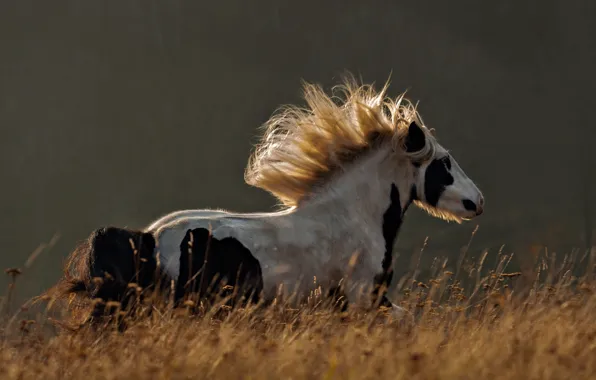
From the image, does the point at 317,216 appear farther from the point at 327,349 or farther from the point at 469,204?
the point at 327,349

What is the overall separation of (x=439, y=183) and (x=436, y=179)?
6 cm

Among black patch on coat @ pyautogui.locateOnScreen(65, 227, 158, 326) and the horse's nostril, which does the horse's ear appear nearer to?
the horse's nostril

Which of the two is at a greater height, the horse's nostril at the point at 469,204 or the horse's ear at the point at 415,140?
the horse's ear at the point at 415,140

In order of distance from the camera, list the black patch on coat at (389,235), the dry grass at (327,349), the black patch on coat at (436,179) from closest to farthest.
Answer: the dry grass at (327,349) → the black patch on coat at (389,235) → the black patch on coat at (436,179)

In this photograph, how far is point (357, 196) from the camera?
8.41m

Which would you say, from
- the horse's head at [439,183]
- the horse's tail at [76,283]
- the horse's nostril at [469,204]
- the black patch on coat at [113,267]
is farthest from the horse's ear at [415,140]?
the horse's tail at [76,283]

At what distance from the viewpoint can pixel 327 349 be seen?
5.61m

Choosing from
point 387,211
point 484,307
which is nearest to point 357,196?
point 387,211

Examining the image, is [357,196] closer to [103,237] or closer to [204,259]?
[204,259]

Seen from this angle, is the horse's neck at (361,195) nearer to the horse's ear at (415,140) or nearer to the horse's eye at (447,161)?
the horse's ear at (415,140)

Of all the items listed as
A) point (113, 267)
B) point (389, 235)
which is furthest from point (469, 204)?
point (113, 267)

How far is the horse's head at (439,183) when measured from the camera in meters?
8.68

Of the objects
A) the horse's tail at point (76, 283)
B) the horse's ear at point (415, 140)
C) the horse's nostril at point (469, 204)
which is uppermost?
the horse's ear at point (415, 140)

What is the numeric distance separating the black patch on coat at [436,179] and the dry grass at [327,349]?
173 cm
